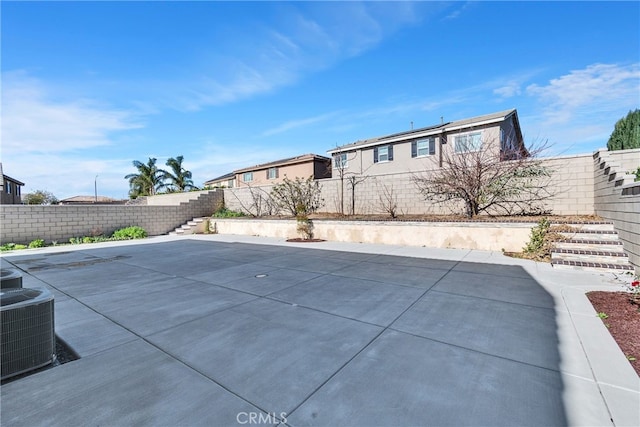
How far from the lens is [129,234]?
45.2 ft

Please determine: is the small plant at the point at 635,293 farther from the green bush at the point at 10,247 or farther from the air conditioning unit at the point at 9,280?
the green bush at the point at 10,247

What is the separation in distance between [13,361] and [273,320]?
228 cm

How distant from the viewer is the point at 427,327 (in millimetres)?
3209

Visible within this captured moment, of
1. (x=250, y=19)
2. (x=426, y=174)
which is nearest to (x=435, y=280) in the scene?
(x=426, y=174)

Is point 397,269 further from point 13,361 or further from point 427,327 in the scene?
point 13,361

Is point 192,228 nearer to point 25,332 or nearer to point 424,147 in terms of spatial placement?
point 25,332

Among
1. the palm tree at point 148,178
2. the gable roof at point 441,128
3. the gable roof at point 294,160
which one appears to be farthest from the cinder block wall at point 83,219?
the palm tree at point 148,178

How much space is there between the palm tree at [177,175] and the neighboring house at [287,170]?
643cm

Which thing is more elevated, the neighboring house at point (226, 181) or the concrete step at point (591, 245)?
the neighboring house at point (226, 181)

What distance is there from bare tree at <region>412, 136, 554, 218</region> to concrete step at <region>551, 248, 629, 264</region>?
148 inches

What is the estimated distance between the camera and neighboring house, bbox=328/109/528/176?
16.0m

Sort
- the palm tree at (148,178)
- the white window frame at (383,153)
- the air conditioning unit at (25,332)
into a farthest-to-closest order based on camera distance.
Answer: the palm tree at (148,178)
the white window frame at (383,153)
the air conditioning unit at (25,332)

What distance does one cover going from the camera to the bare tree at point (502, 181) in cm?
973

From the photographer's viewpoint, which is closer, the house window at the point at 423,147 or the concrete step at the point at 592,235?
the concrete step at the point at 592,235
